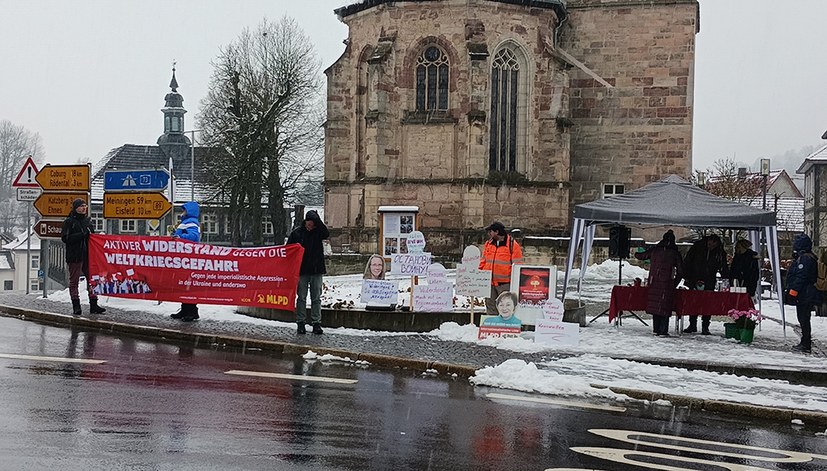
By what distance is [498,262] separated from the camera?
1501cm

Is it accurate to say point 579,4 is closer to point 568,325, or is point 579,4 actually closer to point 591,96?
point 591,96

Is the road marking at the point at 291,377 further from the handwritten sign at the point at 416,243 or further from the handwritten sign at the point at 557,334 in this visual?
the handwritten sign at the point at 416,243

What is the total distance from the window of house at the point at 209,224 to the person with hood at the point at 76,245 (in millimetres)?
59039

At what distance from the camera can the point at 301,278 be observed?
14562 mm

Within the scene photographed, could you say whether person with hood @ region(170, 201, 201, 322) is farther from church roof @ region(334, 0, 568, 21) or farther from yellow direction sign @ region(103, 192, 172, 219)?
church roof @ region(334, 0, 568, 21)

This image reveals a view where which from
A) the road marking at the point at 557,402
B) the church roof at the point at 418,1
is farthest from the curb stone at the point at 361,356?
the church roof at the point at 418,1

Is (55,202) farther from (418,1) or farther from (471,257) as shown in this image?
(418,1)

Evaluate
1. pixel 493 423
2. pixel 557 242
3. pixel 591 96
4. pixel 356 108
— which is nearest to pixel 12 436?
pixel 493 423

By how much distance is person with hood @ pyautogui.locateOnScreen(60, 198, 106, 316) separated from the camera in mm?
15758

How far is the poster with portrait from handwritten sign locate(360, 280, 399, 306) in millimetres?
2154

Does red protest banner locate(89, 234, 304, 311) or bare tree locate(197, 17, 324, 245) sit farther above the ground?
bare tree locate(197, 17, 324, 245)

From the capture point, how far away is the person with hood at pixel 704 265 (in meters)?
16.2

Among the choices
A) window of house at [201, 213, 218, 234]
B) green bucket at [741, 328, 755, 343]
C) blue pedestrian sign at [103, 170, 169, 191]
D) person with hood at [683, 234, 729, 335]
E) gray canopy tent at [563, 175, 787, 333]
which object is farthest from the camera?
window of house at [201, 213, 218, 234]


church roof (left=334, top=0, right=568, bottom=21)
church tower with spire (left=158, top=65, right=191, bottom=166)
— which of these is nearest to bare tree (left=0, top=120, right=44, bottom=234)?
church tower with spire (left=158, top=65, right=191, bottom=166)
